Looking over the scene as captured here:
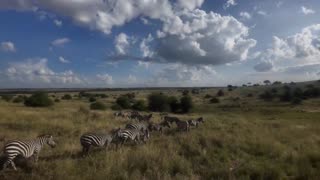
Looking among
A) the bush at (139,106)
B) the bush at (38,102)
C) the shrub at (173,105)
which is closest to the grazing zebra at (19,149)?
Result: the bush at (38,102)

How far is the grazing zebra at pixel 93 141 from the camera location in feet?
45.7

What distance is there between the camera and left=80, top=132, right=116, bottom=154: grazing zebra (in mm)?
13930

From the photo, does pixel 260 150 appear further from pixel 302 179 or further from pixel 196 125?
pixel 196 125

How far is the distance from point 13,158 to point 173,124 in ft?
60.9

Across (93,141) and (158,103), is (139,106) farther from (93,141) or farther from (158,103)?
(93,141)

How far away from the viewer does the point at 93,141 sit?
13930mm

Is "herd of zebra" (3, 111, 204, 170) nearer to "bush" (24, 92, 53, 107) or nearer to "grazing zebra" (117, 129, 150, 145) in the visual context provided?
"grazing zebra" (117, 129, 150, 145)

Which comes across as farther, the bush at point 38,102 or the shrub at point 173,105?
the shrub at point 173,105

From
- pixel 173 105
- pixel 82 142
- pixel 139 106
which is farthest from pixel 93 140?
pixel 173 105

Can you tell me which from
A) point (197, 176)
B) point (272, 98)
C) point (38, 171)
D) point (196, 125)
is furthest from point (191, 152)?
point (272, 98)

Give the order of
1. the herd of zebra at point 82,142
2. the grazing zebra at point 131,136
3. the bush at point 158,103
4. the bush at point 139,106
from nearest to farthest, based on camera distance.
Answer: the herd of zebra at point 82,142, the grazing zebra at point 131,136, the bush at point 139,106, the bush at point 158,103

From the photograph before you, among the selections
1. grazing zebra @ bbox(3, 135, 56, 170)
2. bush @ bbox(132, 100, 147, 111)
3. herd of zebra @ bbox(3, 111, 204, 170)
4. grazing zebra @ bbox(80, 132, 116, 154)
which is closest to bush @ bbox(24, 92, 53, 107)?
bush @ bbox(132, 100, 147, 111)

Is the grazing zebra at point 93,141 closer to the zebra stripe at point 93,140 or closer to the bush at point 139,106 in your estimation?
the zebra stripe at point 93,140

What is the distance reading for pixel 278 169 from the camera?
11633 millimetres
